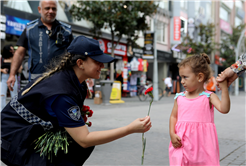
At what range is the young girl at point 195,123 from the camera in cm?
278

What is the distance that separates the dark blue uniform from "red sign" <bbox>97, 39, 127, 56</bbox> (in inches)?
645

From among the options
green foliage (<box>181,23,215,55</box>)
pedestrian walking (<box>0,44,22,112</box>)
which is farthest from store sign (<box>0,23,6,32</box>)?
green foliage (<box>181,23,215,55</box>)

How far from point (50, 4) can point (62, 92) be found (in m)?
2.25

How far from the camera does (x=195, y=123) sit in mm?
2863

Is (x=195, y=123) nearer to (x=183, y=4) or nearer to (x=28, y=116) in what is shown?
(x=28, y=116)

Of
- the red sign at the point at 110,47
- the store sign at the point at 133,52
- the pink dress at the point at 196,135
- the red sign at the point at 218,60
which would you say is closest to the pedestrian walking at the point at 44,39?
the pink dress at the point at 196,135

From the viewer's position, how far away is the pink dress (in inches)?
109

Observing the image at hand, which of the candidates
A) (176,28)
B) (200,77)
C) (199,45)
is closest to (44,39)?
(200,77)

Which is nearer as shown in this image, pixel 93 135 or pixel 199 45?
pixel 93 135

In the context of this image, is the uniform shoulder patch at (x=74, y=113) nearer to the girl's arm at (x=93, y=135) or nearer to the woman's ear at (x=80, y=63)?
the girl's arm at (x=93, y=135)

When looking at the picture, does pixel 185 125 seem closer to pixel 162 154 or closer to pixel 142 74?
pixel 162 154

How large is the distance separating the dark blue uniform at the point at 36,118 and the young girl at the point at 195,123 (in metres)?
1.23

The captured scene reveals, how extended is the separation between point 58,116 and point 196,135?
4.78ft

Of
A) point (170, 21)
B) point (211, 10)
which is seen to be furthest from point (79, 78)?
point (211, 10)
